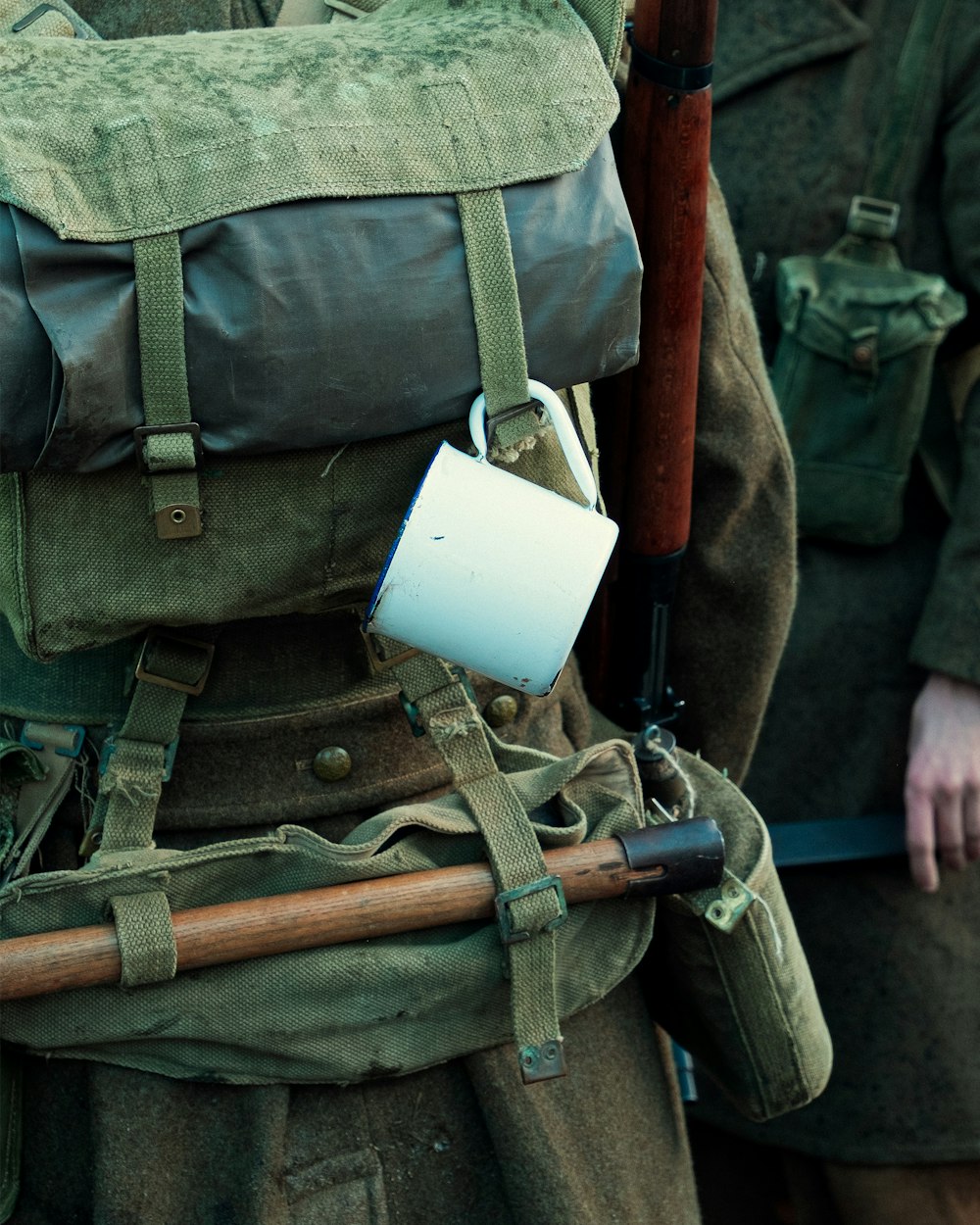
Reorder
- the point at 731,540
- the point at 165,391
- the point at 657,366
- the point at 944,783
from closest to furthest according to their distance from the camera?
1. the point at 165,391
2. the point at 657,366
3. the point at 731,540
4. the point at 944,783

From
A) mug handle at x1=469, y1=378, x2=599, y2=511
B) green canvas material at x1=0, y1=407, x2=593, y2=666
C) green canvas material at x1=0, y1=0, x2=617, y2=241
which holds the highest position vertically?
green canvas material at x1=0, y1=0, x2=617, y2=241

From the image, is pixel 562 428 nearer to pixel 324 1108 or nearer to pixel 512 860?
pixel 512 860

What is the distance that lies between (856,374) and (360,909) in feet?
4.17

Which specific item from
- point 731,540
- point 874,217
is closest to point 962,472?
point 874,217

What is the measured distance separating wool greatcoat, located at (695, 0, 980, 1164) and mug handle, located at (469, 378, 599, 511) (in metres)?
1.02

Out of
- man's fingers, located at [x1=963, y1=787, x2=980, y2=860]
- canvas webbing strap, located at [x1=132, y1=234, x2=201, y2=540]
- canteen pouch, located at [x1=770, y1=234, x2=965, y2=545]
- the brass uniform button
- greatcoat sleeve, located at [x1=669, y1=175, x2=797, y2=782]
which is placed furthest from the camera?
canteen pouch, located at [x1=770, y1=234, x2=965, y2=545]

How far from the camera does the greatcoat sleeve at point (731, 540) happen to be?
52.2 inches

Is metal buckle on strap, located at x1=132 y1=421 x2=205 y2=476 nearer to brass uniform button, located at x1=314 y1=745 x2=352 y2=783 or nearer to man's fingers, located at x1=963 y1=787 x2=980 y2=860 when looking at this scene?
brass uniform button, located at x1=314 y1=745 x2=352 y2=783

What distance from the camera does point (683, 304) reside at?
1.20 metres

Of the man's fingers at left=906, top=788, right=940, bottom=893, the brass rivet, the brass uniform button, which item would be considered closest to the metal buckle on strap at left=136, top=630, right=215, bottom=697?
the brass uniform button

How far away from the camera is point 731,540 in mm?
1443

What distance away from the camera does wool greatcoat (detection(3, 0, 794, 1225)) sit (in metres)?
1.03

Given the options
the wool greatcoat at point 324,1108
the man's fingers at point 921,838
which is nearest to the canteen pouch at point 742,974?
the wool greatcoat at point 324,1108

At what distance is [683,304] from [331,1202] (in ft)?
2.50
